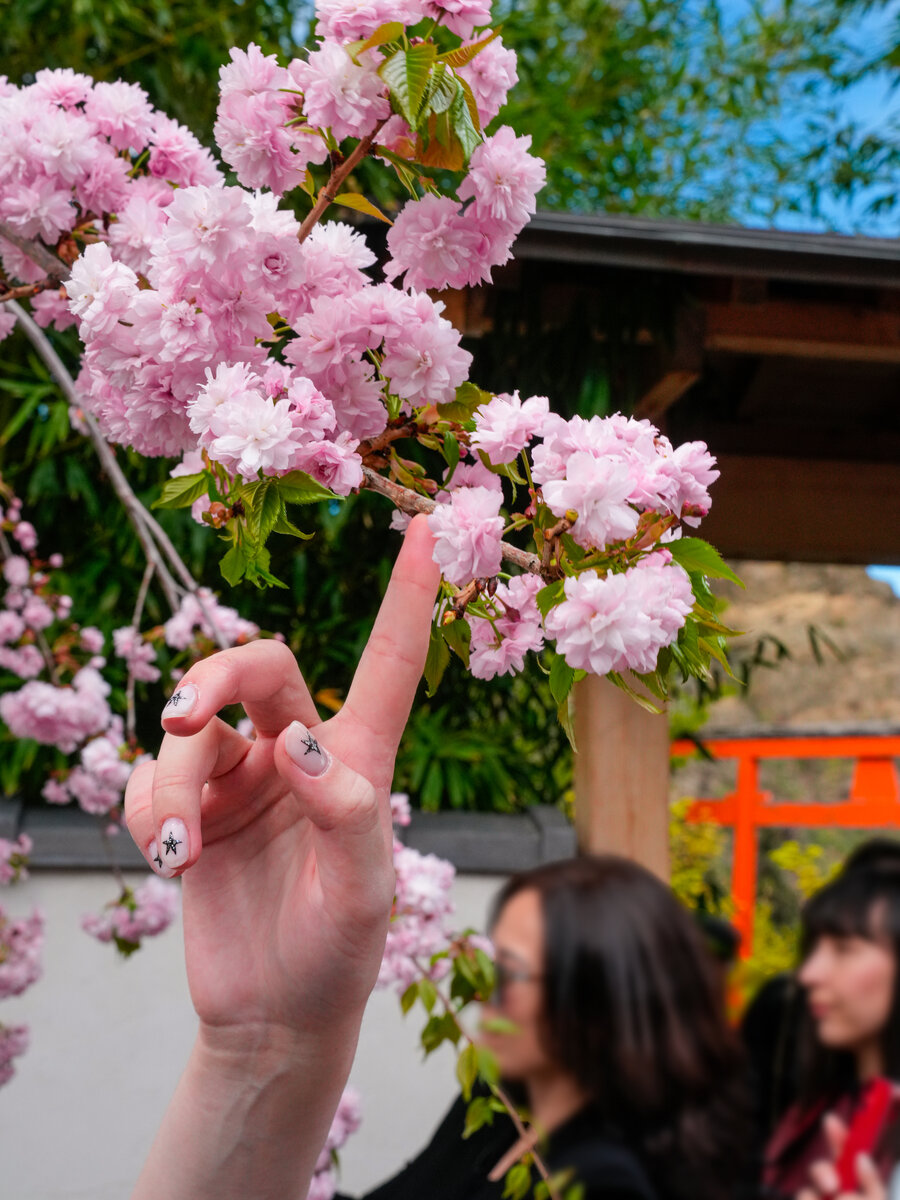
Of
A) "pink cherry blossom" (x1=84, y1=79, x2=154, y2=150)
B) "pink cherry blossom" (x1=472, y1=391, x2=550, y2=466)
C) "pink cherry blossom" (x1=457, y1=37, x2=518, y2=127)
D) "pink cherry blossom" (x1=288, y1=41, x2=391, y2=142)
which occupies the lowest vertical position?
"pink cherry blossom" (x1=472, y1=391, x2=550, y2=466)

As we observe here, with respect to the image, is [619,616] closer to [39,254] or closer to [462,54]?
[462,54]

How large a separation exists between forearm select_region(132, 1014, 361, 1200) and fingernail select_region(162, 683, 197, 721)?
0.76 feet

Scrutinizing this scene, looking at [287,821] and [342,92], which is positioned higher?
[342,92]

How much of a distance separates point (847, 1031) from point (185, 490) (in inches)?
57.1

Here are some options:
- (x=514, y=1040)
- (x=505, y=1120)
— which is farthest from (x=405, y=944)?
(x=505, y=1120)

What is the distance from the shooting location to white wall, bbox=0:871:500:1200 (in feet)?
6.84

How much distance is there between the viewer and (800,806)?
15.9 ft

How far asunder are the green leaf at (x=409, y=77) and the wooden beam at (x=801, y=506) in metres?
1.90

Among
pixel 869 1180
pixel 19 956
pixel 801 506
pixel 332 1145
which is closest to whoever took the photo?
pixel 869 1180

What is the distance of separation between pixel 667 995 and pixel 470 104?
110cm

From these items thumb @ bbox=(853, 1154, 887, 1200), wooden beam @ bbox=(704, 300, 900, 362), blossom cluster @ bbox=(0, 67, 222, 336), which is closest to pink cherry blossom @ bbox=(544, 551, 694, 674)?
blossom cluster @ bbox=(0, 67, 222, 336)

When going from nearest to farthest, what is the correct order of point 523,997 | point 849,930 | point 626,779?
1. point 523,997
2. point 849,930
3. point 626,779

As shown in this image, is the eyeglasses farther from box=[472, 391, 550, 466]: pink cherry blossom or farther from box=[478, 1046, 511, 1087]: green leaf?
box=[472, 391, 550, 466]: pink cherry blossom

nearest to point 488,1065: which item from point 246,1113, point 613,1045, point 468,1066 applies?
point 468,1066
